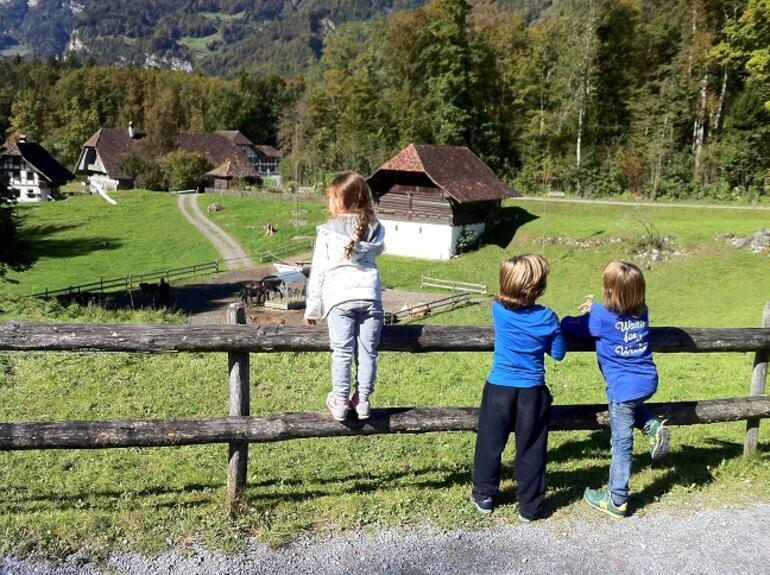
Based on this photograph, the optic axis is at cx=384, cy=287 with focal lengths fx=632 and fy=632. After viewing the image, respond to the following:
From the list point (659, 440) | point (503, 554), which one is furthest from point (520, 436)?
point (659, 440)

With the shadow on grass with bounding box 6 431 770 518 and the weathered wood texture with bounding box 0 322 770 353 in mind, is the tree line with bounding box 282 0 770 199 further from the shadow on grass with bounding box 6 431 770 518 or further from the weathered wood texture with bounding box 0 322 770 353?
the weathered wood texture with bounding box 0 322 770 353

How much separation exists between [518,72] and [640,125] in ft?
42.6

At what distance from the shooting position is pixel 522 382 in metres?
4.78

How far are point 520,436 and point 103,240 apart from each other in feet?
161

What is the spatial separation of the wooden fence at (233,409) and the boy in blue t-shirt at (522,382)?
1.47 ft

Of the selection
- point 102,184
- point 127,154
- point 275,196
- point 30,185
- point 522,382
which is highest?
point 127,154

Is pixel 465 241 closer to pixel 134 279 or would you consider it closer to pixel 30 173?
pixel 134 279

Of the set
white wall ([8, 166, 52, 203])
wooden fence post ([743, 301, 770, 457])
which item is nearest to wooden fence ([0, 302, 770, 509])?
wooden fence post ([743, 301, 770, 457])

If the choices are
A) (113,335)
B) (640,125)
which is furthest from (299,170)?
(113,335)

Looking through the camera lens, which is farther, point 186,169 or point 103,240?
point 186,169

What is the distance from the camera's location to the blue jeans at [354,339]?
4.70 meters

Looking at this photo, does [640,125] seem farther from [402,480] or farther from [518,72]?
[402,480]

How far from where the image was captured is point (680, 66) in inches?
1870

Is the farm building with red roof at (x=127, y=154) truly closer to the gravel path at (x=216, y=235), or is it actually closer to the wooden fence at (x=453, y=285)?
the gravel path at (x=216, y=235)
